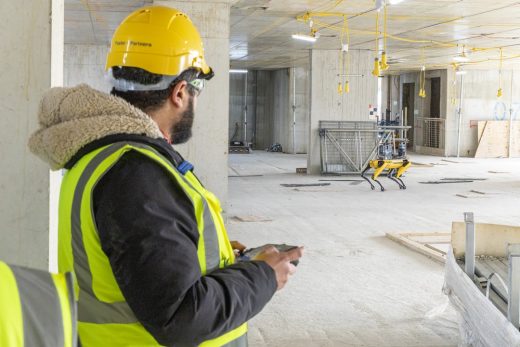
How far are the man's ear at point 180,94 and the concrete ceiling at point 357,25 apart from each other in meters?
9.66

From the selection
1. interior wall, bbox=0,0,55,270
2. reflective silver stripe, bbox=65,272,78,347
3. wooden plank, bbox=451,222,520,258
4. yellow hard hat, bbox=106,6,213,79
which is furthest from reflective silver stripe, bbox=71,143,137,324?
wooden plank, bbox=451,222,520,258

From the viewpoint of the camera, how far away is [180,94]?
1819 millimetres

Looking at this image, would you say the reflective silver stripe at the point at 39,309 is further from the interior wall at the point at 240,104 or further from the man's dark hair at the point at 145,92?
the interior wall at the point at 240,104

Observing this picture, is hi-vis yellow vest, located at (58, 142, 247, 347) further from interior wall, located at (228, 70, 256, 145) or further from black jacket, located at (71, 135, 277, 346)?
interior wall, located at (228, 70, 256, 145)

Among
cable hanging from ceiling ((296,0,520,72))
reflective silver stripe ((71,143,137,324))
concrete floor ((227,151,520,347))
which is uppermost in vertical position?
cable hanging from ceiling ((296,0,520,72))

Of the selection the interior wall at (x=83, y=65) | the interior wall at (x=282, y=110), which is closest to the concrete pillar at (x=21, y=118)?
the interior wall at (x=83, y=65)

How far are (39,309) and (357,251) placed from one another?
24.5 ft

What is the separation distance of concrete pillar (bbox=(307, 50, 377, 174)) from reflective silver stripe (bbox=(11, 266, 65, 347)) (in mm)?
17756

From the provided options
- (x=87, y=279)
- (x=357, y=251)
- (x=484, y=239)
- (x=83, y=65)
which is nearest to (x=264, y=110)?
(x=83, y=65)

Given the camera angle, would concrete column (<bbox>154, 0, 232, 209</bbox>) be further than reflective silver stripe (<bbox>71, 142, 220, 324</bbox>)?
Yes

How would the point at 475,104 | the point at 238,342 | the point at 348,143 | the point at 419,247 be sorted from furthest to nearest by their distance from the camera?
1. the point at 475,104
2. the point at 348,143
3. the point at 419,247
4. the point at 238,342

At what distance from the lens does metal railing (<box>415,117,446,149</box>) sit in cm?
2657

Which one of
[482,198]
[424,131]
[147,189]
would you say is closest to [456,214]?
[482,198]

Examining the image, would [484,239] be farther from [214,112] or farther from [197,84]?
[214,112]
